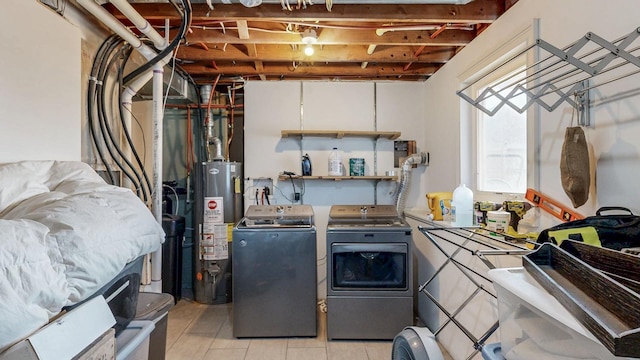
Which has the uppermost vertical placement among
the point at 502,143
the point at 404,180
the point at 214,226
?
the point at 502,143

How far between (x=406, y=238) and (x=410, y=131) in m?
1.38

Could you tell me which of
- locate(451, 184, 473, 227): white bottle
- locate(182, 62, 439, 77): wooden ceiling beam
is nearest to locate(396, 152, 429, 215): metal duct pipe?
locate(182, 62, 439, 77): wooden ceiling beam

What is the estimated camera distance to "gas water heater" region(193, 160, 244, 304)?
9.86ft

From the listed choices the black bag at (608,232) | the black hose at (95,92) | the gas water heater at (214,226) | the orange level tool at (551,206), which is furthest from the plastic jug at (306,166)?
the black bag at (608,232)

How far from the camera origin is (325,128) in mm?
3299

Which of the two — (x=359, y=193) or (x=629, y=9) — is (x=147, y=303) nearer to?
(x=359, y=193)

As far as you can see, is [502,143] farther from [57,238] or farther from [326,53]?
[57,238]

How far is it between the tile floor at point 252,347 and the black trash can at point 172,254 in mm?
466

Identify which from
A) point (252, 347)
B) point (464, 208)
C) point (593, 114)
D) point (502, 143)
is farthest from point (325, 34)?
point (252, 347)

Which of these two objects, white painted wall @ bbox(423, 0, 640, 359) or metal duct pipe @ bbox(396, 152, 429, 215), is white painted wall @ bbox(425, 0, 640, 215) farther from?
metal duct pipe @ bbox(396, 152, 429, 215)

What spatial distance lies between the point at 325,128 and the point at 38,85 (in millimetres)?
2295

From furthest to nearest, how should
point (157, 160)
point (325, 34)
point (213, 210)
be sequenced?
point (213, 210)
point (325, 34)
point (157, 160)

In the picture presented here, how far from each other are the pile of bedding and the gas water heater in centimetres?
148

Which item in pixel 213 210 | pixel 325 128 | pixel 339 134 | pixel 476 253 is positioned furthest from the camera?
pixel 325 128
